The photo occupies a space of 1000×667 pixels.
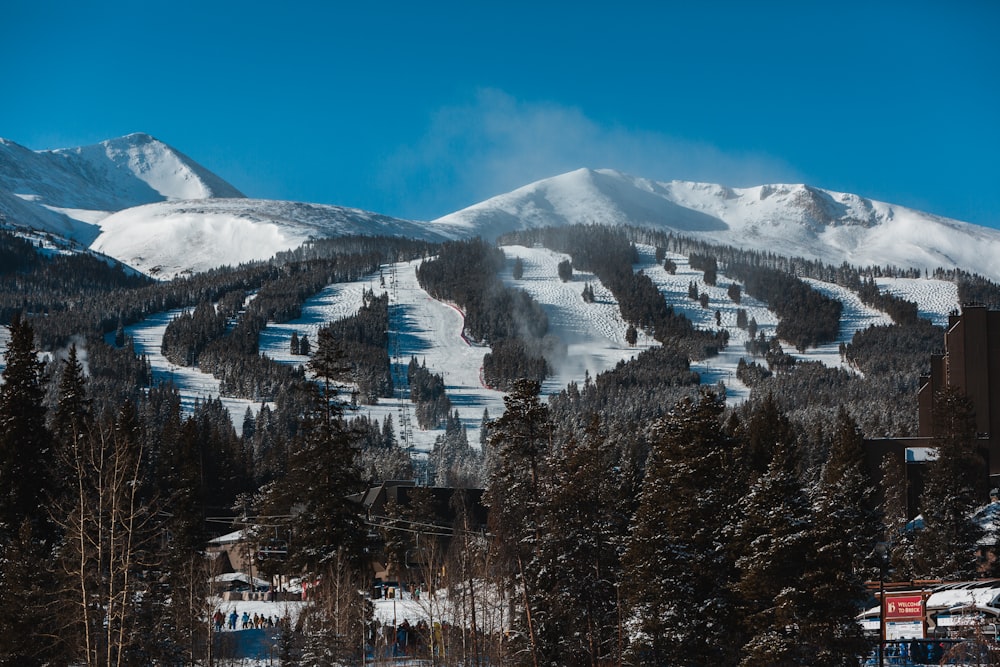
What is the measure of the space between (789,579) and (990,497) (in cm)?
4708

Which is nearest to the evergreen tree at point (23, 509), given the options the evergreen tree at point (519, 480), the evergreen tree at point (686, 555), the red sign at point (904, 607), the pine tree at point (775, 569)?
the evergreen tree at point (519, 480)

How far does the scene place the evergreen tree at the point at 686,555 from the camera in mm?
34500

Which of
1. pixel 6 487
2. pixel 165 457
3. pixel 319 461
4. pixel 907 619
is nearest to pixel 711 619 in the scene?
pixel 907 619

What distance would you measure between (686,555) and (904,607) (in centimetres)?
1216

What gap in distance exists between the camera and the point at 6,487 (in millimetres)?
42750

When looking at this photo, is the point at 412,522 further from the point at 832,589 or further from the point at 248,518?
the point at 832,589

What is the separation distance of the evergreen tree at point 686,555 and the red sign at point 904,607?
10704 mm

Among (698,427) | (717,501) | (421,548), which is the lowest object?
(421,548)

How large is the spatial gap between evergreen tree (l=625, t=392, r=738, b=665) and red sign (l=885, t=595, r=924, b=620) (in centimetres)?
1070

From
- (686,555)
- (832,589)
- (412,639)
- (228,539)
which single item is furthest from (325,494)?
(228,539)

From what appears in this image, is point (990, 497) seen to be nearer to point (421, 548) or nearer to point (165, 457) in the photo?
point (421, 548)

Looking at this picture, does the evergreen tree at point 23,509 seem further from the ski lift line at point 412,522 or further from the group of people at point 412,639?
the ski lift line at point 412,522

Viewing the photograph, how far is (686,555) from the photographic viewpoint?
116ft

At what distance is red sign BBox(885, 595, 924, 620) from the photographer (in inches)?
1663
